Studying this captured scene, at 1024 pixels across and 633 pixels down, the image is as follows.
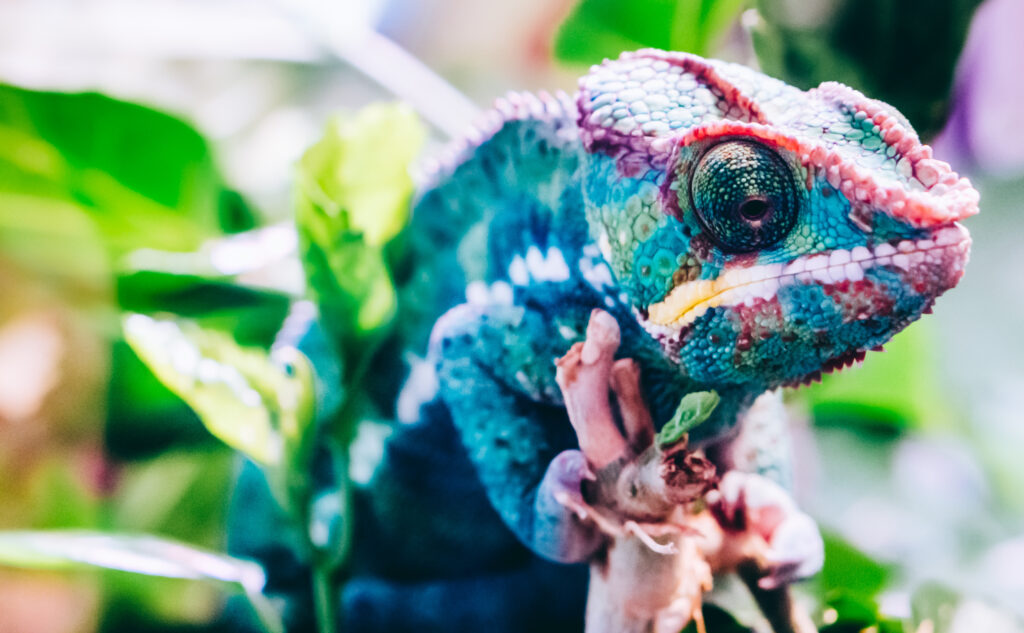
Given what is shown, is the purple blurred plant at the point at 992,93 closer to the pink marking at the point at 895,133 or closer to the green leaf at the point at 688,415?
the pink marking at the point at 895,133

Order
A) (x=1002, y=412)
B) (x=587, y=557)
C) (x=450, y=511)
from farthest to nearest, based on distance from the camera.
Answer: (x=1002, y=412) < (x=450, y=511) < (x=587, y=557)

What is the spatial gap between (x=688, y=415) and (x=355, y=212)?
505 mm

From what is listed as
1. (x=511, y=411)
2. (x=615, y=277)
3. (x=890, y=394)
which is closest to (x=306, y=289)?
(x=511, y=411)

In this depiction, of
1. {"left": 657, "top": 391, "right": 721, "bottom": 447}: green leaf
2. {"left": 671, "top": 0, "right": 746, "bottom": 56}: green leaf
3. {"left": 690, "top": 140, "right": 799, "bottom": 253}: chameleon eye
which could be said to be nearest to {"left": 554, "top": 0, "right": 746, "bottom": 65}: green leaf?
{"left": 671, "top": 0, "right": 746, "bottom": 56}: green leaf

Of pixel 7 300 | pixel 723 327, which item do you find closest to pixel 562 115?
pixel 723 327

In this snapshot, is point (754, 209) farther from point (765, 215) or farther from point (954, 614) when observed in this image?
point (954, 614)

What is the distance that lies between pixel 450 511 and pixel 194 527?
75 cm

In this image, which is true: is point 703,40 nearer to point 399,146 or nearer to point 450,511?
point 399,146

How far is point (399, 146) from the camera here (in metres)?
0.88

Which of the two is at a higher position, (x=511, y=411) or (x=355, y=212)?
(x=355, y=212)

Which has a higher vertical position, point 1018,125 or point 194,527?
point 1018,125

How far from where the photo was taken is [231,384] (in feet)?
2.44

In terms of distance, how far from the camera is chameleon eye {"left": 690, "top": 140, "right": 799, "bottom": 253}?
0.48m

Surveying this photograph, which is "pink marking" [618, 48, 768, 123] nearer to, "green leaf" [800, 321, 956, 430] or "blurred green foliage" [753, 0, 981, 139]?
"blurred green foliage" [753, 0, 981, 139]
